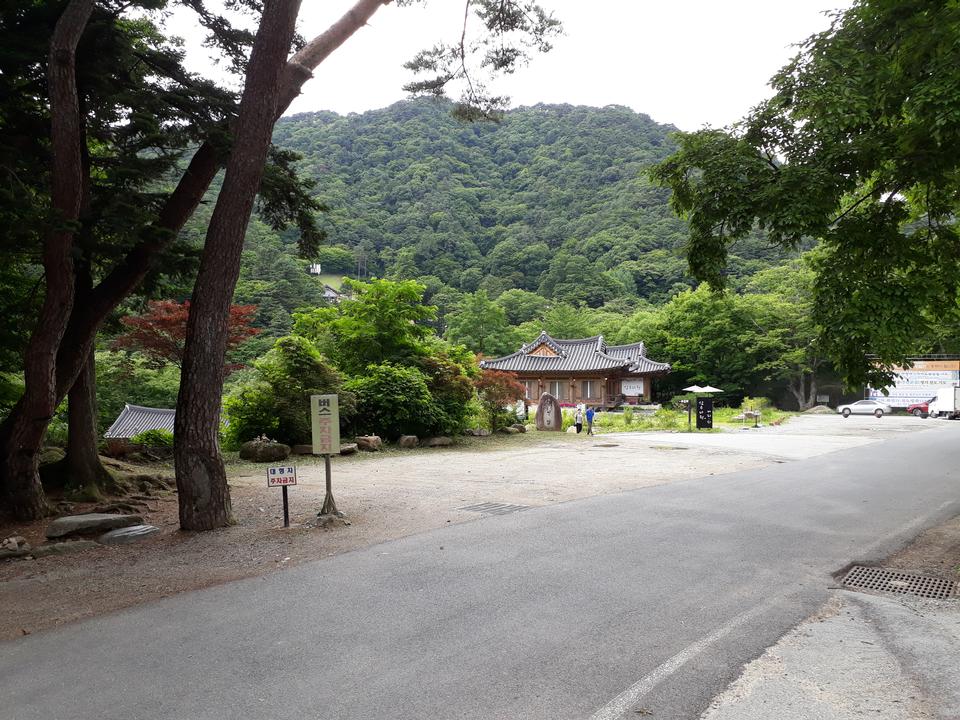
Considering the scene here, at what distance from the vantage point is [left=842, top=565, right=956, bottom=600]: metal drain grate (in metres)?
4.91

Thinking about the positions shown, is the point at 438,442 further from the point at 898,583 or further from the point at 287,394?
the point at 898,583

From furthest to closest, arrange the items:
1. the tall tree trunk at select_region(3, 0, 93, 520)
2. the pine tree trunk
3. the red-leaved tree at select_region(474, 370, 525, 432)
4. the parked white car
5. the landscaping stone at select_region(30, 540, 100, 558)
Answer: the parked white car → the red-leaved tree at select_region(474, 370, 525, 432) → the pine tree trunk → the tall tree trunk at select_region(3, 0, 93, 520) → the landscaping stone at select_region(30, 540, 100, 558)

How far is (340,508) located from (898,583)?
618 centimetres

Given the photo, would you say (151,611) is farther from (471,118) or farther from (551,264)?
(551,264)

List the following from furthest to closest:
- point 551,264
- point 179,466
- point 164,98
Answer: point 551,264 → point 164,98 → point 179,466

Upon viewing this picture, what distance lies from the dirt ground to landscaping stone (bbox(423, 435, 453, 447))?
40 centimetres

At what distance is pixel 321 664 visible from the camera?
3561mm

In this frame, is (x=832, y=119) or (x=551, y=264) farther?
(x=551, y=264)

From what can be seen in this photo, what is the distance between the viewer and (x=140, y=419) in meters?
A: 26.6

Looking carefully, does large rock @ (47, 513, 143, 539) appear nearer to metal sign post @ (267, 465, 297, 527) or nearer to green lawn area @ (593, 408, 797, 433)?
metal sign post @ (267, 465, 297, 527)

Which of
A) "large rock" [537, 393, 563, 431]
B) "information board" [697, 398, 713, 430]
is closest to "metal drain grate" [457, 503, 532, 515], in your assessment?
"large rock" [537, 393, 563, 431]

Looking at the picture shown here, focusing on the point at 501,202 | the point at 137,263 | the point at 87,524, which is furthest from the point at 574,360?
the point at 501,202

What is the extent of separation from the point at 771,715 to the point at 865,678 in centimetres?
82

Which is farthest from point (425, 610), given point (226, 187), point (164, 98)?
point (164, 98)
